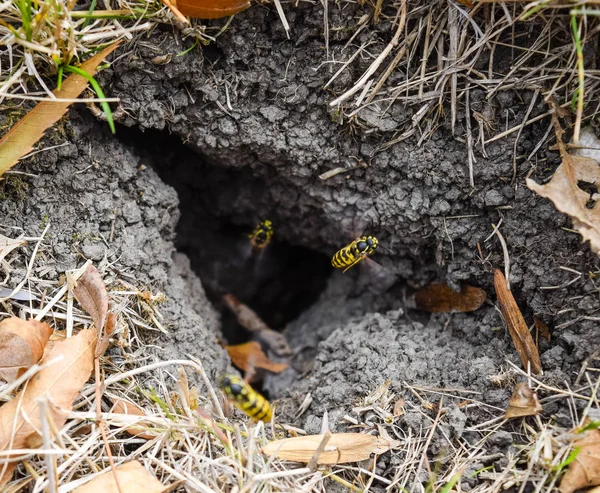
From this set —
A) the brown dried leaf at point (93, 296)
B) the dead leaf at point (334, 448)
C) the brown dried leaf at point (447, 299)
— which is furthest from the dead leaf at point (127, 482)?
the brown dried leaf at point (447, 299)

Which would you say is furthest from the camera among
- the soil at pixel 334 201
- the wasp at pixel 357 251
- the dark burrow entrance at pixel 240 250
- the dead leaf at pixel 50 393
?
the dark burrow entrance at pixel 240 250

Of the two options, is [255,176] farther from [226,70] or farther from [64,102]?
[64,102]

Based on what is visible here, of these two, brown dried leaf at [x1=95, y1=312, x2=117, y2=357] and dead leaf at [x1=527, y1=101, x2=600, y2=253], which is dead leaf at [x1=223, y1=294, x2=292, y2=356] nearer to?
brown dried leaf at [x1=95, y1=312, x2=117, y2=357]

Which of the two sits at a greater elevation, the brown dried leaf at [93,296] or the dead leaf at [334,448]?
the brown dried leaf at [93,296]

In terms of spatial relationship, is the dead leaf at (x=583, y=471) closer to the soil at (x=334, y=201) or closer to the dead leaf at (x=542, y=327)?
the soil at (x=334, y=201)

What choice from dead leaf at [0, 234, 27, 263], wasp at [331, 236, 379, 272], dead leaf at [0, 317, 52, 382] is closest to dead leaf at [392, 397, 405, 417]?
wasp at [331, 236, 379, 272]

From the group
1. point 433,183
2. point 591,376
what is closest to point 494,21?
point 433,183
